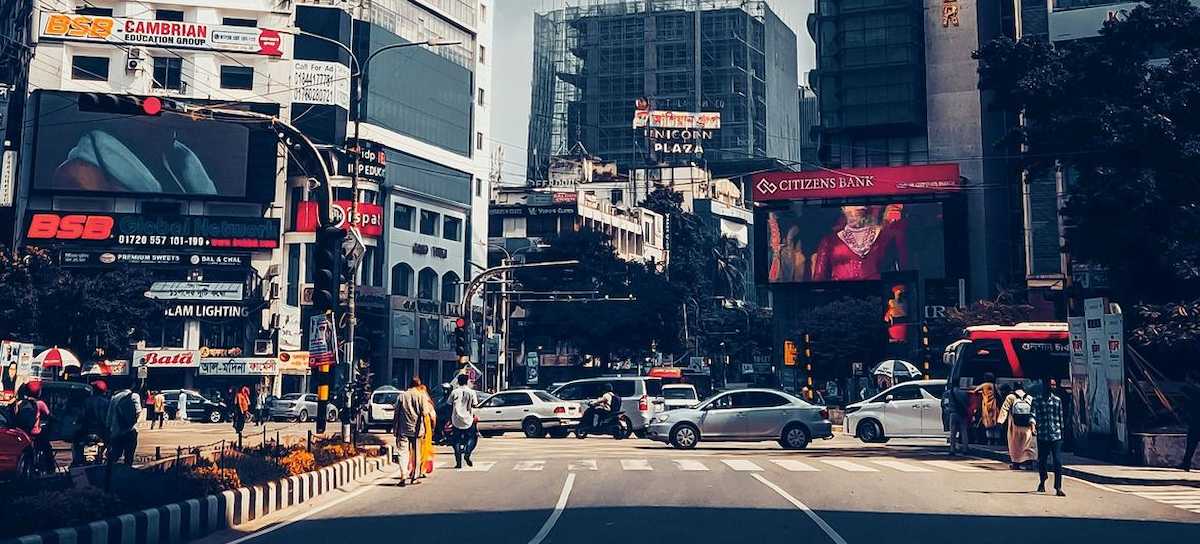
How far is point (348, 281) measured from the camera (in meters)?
24.3

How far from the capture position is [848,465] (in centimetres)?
2336

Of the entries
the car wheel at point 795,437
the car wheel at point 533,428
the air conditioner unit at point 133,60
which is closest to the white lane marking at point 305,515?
the car wheel at point 795,437

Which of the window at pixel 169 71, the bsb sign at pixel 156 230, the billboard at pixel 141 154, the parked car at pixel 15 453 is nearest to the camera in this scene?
the parked car at pixel 15 453

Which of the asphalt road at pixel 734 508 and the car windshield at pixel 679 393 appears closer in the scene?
the asphalt road at pixel 734 508

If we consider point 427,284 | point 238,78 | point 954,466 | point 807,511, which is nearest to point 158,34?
point 238,78

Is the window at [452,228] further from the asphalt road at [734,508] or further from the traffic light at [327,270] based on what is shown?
the traffic light at [327,270]

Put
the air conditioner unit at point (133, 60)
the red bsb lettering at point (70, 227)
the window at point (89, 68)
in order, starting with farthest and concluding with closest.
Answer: the air conditioner unit at point (133, 60) < the window at point (89, 68) < the red bsb lettering at point (70, 227)

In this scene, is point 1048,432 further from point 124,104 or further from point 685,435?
point 124,104

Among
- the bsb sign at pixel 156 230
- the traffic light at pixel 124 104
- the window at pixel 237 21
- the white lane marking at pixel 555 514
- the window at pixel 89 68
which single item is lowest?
the white lane marking at pixel 555 514

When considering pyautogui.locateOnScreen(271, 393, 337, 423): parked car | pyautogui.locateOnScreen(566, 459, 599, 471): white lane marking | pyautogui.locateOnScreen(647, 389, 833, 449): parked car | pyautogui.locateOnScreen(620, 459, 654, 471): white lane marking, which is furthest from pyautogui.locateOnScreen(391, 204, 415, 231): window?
pyautogui.locateOnScreen(620, 459, 654, 471): white lane marking

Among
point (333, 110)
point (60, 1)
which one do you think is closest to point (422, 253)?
point (333, 110)

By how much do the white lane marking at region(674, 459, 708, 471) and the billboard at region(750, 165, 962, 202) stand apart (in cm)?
6518

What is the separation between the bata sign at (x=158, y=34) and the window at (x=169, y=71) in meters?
1.80

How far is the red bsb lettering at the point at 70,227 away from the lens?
68312mm
